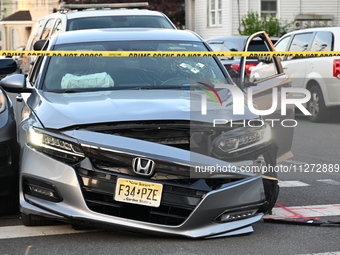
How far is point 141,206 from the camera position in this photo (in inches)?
237

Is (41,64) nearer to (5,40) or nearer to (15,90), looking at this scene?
(15,90)

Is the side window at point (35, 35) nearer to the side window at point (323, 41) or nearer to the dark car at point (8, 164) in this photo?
the side window at point (323, 41)

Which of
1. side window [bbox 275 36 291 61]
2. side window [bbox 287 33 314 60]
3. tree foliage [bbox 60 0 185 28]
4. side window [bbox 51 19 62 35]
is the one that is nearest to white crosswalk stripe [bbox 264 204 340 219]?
side window [bbox 51 19 62 35]

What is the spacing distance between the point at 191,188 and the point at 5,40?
263 feet

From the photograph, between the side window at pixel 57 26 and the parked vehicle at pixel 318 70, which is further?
the parked vehicle at pixel 318 70

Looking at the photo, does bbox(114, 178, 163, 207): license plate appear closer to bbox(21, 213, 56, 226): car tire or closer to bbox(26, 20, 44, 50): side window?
bbox(21, 213, 56, 226): car tire

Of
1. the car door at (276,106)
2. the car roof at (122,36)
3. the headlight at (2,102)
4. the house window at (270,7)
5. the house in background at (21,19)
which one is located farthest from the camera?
the house in background at (21,19)

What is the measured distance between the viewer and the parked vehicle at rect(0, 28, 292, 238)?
597 centimetres

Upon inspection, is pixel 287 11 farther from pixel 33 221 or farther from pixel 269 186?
pixel 33 221

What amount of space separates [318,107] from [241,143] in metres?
10.7

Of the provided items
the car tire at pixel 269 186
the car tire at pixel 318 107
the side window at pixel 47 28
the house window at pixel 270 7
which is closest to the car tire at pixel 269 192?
the car tire at pixel 269 186

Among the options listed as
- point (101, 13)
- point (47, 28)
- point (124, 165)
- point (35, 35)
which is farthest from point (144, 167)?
point (35, 35)

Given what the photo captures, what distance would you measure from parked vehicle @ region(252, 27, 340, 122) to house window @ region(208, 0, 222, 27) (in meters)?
24.0

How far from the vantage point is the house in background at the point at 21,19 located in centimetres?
7294
